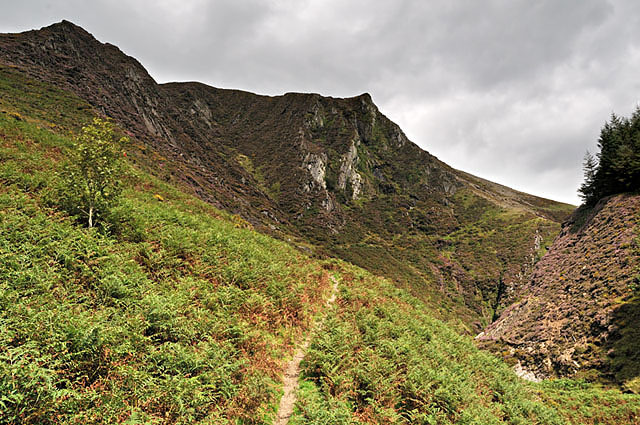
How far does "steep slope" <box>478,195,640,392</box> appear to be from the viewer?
60.9ft

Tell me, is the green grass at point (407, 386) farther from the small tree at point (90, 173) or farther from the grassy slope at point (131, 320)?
the small tree at point (90, 173)

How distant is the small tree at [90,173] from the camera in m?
11.1

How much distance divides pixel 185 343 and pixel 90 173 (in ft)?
29.9

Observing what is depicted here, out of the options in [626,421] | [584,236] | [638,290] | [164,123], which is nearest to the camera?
[626,421]

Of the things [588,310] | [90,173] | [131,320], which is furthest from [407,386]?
[588,310]

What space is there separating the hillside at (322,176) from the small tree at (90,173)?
126 feet

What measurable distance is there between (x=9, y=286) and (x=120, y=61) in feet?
428

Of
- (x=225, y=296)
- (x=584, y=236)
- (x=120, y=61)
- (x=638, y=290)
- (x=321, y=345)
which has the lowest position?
(x=321, y=345)

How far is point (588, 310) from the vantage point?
2209 cm

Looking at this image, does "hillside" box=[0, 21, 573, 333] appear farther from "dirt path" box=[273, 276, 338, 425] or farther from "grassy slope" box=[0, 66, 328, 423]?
"dirt path" box=[273, 276, 338, 425]

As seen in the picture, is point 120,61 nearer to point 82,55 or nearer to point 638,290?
point 82,55

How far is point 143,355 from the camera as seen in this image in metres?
6.05

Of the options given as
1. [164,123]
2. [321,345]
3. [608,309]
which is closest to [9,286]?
[321,345]

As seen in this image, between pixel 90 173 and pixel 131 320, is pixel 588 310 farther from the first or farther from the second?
pixel 90 173
